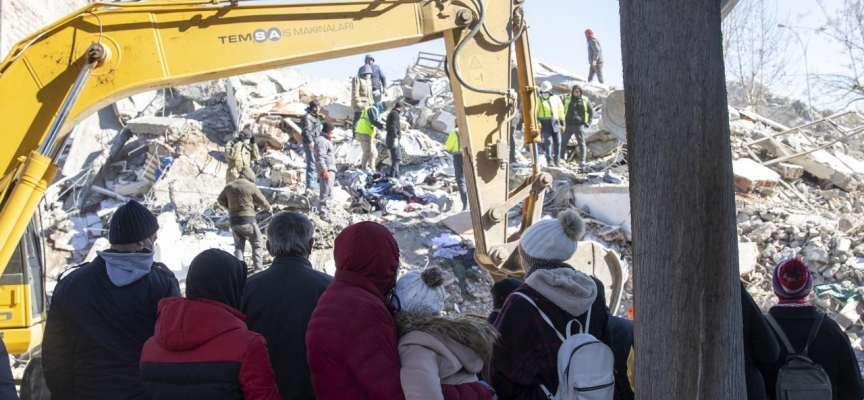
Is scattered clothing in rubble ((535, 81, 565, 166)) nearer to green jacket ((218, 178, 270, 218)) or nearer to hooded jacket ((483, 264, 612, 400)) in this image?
green jacket ((218, 178, 270, 218))

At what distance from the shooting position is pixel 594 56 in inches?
785

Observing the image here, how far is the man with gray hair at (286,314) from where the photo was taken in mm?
3568

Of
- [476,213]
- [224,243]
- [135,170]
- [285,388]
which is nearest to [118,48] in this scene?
[285,388]

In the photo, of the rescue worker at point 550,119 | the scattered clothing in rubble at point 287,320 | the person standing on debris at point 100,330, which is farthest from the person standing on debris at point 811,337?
the rescue worker at point 550,119

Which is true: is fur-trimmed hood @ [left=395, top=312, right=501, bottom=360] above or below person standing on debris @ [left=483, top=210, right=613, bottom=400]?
above

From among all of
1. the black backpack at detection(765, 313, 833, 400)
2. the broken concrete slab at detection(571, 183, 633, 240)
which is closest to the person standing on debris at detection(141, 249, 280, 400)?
the black backpack at detection(765, 313, 833, 400)

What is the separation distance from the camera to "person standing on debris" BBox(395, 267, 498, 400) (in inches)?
103

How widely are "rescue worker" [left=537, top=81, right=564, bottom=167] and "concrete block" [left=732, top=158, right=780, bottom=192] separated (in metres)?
3.20

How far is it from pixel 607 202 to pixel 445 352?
937 cm

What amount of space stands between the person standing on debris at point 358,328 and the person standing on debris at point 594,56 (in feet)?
57.7

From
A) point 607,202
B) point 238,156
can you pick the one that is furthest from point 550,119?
point 238,156

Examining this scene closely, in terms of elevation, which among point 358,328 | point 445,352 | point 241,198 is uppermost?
point 358,328

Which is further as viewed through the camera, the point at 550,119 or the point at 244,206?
the point at 550,119

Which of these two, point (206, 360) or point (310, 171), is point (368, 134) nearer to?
point (310, 171)
